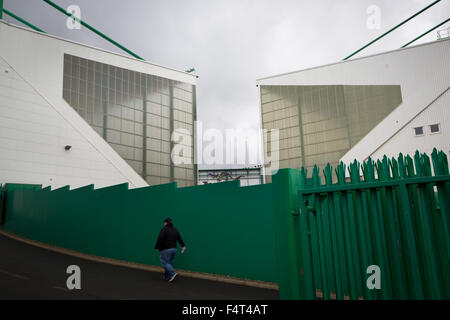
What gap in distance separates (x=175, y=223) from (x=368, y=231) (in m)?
7.51

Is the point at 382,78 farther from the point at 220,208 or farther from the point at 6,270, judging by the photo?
the point at 6,270

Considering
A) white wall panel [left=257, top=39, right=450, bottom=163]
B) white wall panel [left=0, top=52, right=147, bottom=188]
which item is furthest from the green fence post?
white wall panel [left=257, top=39, right=450, bottom=163]

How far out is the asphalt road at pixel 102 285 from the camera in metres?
7.07

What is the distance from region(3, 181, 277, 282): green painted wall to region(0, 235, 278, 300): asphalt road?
2.20ft

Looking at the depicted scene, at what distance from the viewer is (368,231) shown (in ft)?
14.2

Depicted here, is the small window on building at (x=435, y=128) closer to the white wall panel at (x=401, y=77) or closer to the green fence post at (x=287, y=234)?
the white wall panel at (x=401, y=77)

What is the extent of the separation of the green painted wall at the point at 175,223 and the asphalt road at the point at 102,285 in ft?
2.20

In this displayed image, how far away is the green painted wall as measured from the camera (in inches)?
347

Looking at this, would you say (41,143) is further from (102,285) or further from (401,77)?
(401,77)

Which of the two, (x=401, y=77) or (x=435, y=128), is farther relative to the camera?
(x=401, y=77)

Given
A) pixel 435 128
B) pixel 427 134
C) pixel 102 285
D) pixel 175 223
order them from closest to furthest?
pixel 102 285
pixel 175 223
pixel 435 128
pixel 427 134

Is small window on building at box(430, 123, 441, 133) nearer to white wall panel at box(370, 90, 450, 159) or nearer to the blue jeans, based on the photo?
white wall panel at box(370, 90, 450, 159)

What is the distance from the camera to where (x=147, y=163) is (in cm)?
3052

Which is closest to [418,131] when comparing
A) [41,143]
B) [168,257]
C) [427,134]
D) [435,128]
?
[427,134]
